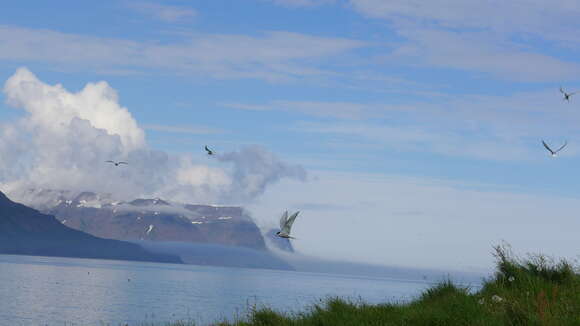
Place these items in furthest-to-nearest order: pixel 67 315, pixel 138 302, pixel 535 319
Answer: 1. pixel 138 302
2. pixel 67 315
3. pixel 535 319

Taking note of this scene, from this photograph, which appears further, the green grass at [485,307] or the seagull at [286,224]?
the seagull at [286,224]

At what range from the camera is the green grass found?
59.8 feet

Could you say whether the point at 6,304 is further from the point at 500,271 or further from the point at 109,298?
the point at 500,271

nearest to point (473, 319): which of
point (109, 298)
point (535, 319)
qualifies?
point (535, 319)

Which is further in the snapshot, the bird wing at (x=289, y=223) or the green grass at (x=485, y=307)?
the bird wing at (x=289, y=223)

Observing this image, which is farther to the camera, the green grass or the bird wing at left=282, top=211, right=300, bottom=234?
the bird wing at left=282, top=211, right=300, bottom=234

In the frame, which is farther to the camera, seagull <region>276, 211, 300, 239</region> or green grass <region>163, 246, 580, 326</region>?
seagull <region>276, 211, 300, 239</region>

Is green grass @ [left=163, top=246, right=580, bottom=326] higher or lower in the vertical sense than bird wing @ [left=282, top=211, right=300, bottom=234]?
lower

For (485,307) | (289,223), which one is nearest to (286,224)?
(289,223)

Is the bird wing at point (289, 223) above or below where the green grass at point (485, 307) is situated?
above

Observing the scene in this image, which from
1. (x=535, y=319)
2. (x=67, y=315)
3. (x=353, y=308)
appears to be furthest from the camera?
(x=67, y=315)

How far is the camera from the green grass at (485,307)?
18234 millimetres

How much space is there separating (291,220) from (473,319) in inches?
337

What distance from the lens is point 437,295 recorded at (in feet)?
83.1
